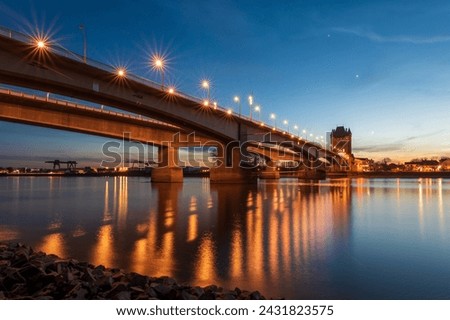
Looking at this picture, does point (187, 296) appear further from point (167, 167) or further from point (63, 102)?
point (167, 167)

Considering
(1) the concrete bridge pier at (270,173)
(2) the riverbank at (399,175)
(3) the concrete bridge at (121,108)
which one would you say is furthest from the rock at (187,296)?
(2) the riverbank at (399,175)

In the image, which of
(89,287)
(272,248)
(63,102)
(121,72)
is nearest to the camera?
(89,287)

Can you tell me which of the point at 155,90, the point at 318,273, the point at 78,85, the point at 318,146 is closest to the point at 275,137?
the point at 318,146

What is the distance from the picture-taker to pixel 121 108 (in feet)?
147

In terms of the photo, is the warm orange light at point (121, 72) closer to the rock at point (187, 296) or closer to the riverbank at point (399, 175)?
the rock at point (187, 296)

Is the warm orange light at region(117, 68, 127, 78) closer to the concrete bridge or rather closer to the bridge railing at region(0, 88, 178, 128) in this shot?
the concrete bridge

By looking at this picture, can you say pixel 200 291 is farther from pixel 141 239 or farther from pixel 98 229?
pixel 98 229

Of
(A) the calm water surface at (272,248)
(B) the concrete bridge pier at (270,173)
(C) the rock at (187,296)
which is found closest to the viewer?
(C) the rock at (187,296)

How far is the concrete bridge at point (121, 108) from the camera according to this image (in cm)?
2978

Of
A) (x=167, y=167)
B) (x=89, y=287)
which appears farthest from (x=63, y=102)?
(x=89, y=287)

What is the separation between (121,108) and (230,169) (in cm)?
3159

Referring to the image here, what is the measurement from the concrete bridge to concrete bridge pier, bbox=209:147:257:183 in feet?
0.62

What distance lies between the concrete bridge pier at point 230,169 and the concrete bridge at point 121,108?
188 mm
